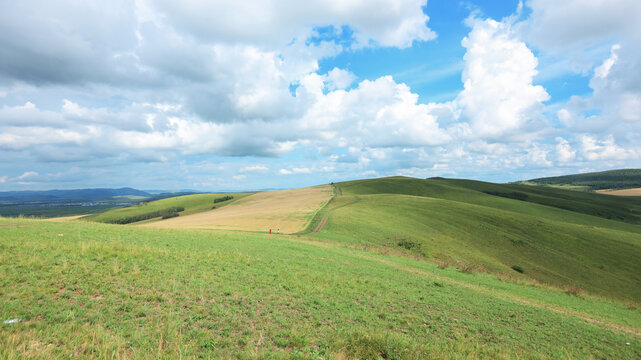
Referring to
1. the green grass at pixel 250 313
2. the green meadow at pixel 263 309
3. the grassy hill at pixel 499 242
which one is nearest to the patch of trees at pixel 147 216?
the grassy hill at pixel 499 242

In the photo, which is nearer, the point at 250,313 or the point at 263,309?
the point at 250,313

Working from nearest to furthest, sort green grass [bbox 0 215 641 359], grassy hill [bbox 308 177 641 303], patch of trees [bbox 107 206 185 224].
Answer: green grass [bbox 0 215 641 359]
grassy hill [bbox 308 177 641 303]
patch of trees [bbox 107 206 185 224]

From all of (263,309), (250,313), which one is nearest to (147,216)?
(263,309)

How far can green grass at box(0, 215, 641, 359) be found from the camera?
848 centimetres

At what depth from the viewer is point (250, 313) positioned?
1138 cm

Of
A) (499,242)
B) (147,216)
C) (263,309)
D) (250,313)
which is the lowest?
(499,242)

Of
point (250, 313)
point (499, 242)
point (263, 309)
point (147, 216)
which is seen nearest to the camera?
point (250, 313)

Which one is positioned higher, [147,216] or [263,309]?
[263,309]

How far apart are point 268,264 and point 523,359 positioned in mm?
15041

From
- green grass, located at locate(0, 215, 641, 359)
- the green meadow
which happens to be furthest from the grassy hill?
green grass, located at locate(0, 215, 641, 359)

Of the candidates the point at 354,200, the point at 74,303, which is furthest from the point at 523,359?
the point at 354,200

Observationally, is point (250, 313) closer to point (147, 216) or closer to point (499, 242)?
point (499, 242)

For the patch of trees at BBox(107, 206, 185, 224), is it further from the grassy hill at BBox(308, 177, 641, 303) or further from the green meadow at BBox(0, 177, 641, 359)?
the green meadow at BBox(0, 177, 641, 359)

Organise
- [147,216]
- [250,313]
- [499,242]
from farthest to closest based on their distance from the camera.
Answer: [147,216] → [499,242] → [250,313]
